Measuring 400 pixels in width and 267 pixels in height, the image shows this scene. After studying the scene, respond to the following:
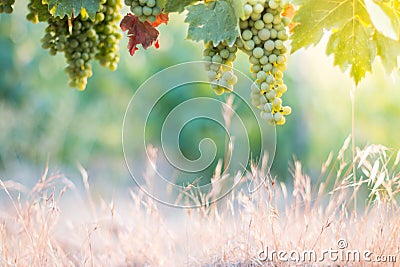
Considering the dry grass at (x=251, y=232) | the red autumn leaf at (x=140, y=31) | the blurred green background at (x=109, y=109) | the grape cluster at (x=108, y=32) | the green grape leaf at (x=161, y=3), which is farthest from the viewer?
the blurred green background at (x=109, y=109)

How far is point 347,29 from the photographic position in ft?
→ 2.76

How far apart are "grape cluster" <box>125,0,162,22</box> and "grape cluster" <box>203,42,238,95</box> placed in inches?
3.9

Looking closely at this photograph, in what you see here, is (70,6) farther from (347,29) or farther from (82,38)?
Result: (347,29)

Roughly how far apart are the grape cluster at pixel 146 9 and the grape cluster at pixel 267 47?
0.46 feet

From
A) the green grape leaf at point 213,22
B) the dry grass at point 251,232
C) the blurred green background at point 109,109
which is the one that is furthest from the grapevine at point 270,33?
the blurred green background at point 109,109

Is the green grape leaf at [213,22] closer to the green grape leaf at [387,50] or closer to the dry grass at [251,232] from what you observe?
the green grape leaf at [387,50]

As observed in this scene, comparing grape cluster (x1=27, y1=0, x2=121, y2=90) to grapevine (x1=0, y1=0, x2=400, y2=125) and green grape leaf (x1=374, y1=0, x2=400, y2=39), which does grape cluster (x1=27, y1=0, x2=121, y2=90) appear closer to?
grapevine (x1=0, y1=0, x2=400, y2=125)

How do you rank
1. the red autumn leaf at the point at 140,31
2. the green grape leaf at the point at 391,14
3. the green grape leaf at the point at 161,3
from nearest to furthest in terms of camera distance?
the green grape leaf at the point at 391,14
the green grape leaf at the point at 161,3
the red autumn leaf at the point at 140,31

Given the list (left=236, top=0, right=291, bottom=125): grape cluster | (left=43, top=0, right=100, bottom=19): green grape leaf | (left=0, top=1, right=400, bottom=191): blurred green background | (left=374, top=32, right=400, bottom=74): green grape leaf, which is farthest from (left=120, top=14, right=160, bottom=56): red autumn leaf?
(left=0, top=1, right=400, bottom=191): blurred green background

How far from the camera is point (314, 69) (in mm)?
4375

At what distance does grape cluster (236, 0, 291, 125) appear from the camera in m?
0.81

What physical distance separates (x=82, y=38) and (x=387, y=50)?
58cm

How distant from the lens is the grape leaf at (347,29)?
0.82 metres

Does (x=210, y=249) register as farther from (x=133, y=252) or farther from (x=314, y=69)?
(x=314, y=69)
